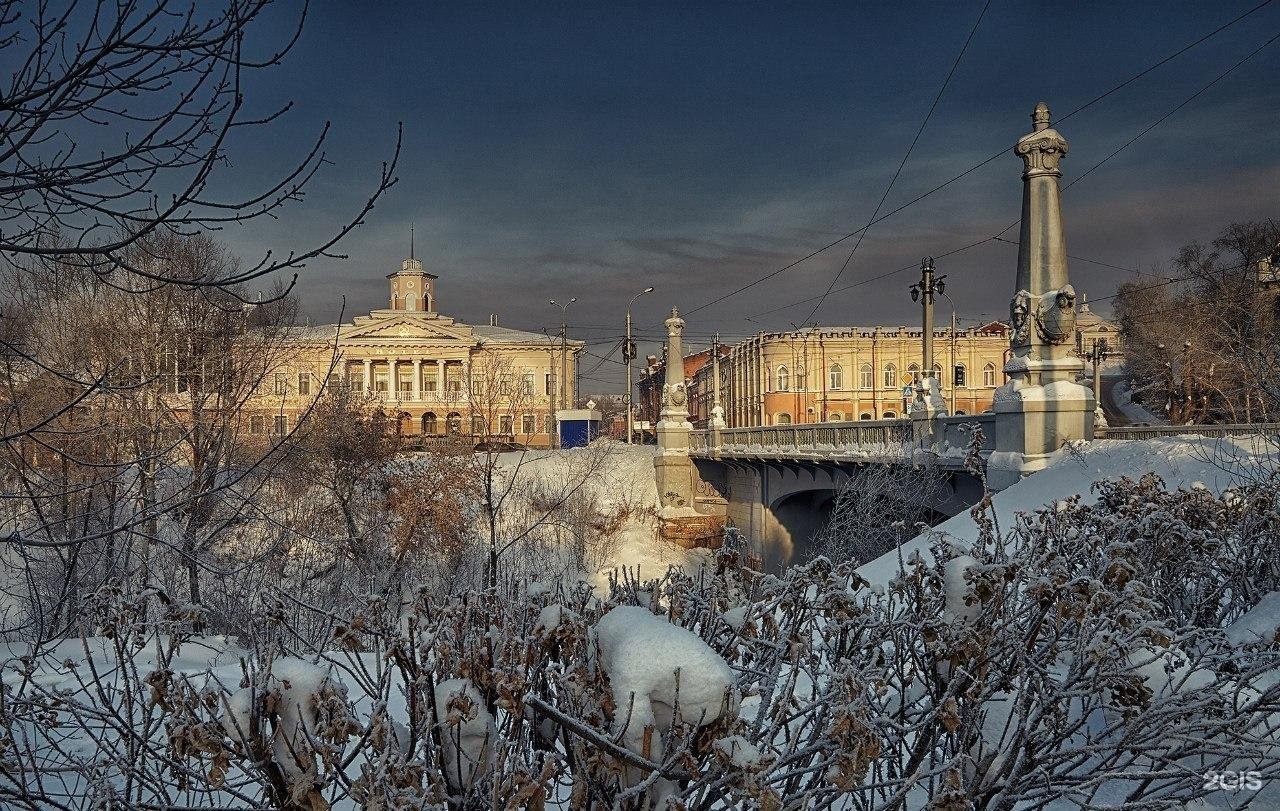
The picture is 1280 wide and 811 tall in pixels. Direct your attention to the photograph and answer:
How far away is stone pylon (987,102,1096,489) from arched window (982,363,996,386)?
56.4m

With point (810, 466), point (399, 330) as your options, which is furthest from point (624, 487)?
point (399, 330)

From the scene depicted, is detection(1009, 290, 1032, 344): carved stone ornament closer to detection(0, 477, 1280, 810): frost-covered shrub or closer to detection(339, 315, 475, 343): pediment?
detection(0, 477, 1280, 810): frost-covered shrub

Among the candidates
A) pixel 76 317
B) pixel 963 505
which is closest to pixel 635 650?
pixel 963 505

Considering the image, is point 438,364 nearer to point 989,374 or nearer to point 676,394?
point 676,394

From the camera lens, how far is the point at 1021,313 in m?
13.6

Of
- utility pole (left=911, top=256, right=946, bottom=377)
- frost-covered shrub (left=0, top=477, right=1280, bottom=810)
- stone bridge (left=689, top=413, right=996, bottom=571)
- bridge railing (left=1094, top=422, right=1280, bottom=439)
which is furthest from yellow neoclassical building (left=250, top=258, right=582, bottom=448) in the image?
frost-covered shrub (left=0, top=477, right=1280, bottom=810)

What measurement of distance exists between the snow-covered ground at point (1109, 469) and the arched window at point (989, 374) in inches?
2251

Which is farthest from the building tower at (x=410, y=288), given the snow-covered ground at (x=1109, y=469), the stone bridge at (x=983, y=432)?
the snow-covered ground at (x=1109, y=469)

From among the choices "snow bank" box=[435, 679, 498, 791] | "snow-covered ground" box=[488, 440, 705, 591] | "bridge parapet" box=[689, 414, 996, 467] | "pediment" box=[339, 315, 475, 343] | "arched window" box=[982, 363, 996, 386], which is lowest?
"snow-covered ground" box=[488, 440, 705, 591]

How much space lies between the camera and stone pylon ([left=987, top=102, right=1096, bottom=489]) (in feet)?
43.0

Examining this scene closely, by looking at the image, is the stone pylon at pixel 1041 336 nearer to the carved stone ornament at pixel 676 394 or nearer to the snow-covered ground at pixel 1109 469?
the snow-covered ground at pixel 1109 469

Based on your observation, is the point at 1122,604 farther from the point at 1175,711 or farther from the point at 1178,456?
the point at 1178,456

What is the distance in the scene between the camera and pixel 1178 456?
11.2 m

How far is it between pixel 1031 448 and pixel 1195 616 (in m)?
8.88
